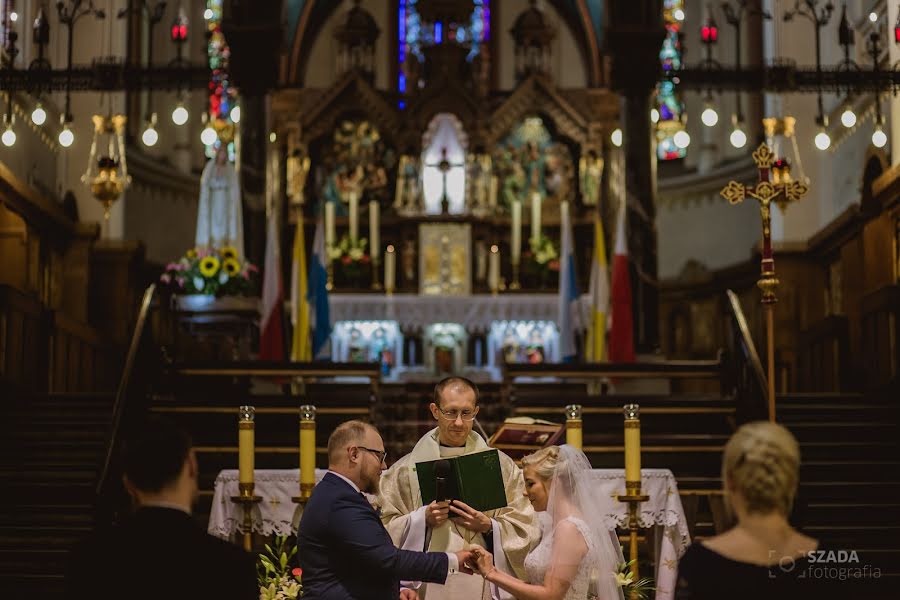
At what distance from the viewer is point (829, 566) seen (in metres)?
6.34

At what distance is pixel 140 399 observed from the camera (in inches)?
452

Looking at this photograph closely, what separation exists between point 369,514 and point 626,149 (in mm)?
11814

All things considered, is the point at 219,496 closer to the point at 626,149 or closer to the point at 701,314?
the point at 626,149

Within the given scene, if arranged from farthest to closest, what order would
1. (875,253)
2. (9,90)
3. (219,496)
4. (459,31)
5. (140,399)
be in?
1. (459,31)
2. (875,253)
3. (9,90)
4. (140,399)
5. (219,496)

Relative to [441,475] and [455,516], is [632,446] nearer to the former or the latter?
[455,516]

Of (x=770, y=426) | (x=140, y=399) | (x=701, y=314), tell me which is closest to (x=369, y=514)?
(x=770, y=426)

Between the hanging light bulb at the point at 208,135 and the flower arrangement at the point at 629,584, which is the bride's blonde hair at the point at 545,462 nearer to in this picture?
the flower arrangement at the point at 629,584

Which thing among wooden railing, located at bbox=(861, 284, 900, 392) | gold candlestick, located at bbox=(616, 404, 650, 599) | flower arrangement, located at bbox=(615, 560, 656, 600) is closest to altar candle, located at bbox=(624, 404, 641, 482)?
gold candlestick, located at bbox=(616, 404, 650, 599)

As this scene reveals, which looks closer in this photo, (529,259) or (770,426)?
(770,426)

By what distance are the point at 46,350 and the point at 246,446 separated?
896 centimetres

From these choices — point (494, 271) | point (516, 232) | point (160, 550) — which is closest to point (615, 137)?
point (516, 232)

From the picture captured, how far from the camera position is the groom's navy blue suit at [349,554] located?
506 cm

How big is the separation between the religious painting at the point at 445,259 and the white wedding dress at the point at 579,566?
14.2m


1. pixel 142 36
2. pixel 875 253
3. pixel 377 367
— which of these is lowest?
pixel 377 367
